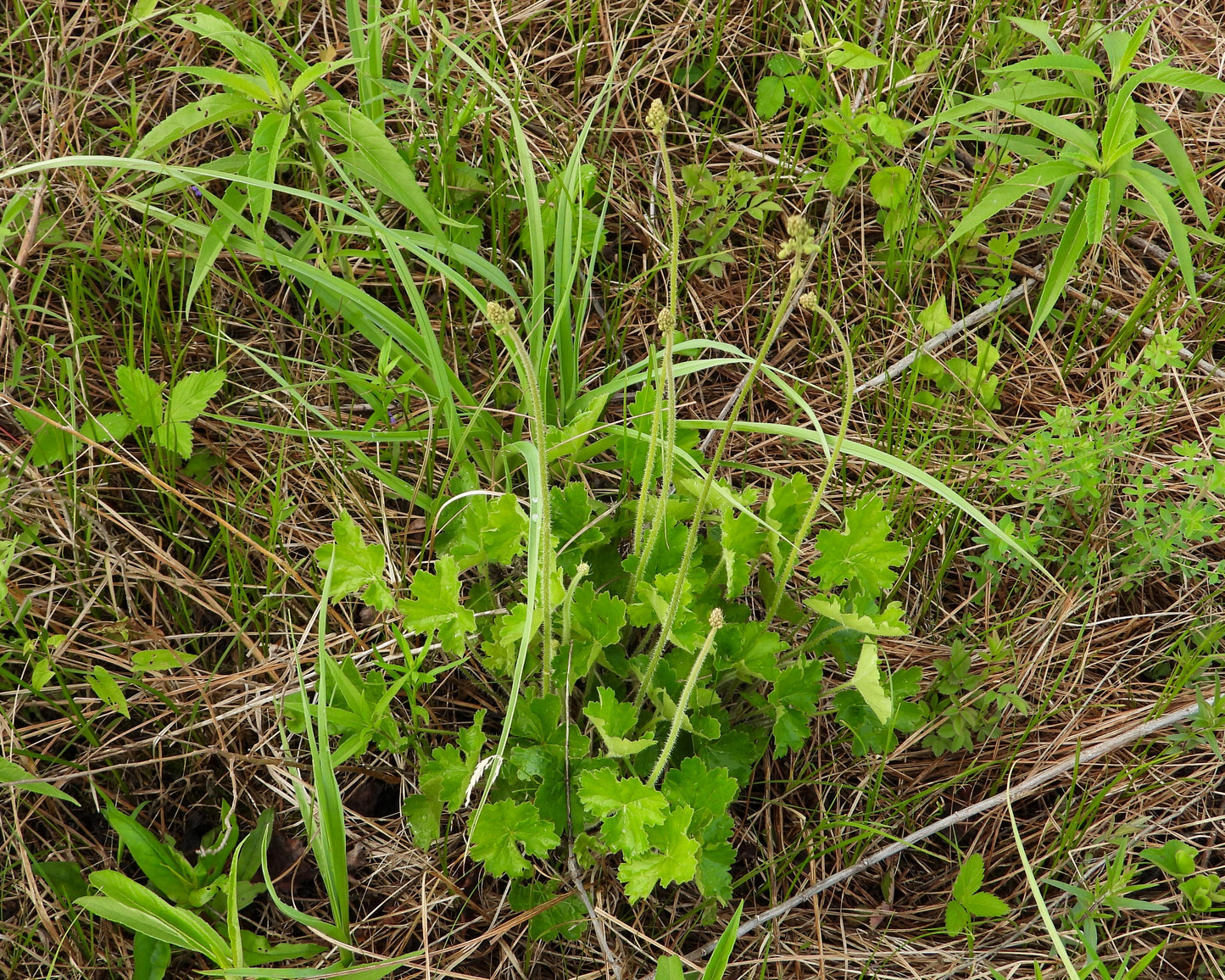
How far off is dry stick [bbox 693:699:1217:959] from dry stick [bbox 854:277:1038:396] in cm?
92

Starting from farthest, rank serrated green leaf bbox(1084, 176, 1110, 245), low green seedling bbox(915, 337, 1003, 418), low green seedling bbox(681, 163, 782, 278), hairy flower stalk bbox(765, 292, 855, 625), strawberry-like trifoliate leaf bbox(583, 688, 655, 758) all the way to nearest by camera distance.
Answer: low green seedling bbox(681, 163, 782, 278) < low green seedling bbox(915, 337, 1003, 418) < serrated green leaf bbox(1084, 176, 1110, 245) < strawberry-like trifoliate leaf bbox(583, 688, 655, 758) < hairy flower stalk bbox(765, 292, 855, 625)

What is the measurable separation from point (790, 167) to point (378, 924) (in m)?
2.10

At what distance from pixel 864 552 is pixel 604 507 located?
54 centimetres

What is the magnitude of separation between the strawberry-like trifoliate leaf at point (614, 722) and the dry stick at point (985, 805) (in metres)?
0.47

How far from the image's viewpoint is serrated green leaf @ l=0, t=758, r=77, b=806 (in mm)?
1705

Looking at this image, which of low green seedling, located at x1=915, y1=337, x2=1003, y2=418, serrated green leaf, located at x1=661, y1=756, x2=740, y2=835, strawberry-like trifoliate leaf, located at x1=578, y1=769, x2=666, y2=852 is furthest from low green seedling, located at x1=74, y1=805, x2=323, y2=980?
low green seedling, located at x1=915, y1=337, x2=1003, y2=418

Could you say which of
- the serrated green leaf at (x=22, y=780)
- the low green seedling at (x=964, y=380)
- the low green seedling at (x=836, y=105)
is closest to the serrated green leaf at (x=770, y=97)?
the low green seedling at (x=836, y=105)

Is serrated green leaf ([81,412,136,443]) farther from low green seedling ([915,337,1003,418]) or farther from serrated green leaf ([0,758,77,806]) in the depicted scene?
low green seedling ([915,337,1003,418])

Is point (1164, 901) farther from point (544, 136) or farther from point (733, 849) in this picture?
point (544, 136)

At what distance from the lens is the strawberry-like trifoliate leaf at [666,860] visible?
4.84 feet

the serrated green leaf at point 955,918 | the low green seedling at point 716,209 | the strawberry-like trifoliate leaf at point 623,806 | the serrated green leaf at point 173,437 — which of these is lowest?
the serrated green leaf at point 955,918

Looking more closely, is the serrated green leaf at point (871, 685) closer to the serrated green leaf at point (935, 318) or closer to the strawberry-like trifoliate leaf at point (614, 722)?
the strawberry-like trifoliate leaf at point (614, 722)

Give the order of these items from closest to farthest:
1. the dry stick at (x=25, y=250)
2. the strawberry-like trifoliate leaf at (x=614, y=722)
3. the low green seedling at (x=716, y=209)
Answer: the strawberry-like trifoliate leaf at (x=614, y=722)
the dry stick at (x=25, y=250)
the low green seedling at (x=716, y=209)

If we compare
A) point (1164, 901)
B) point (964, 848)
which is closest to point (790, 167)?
point (964, 848)
